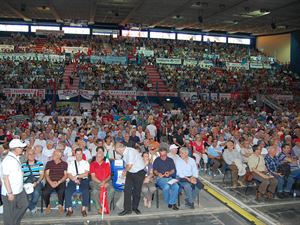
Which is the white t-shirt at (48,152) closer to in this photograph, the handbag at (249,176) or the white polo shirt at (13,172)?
the white polo shirt at (13,172)

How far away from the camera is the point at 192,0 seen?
23.0m

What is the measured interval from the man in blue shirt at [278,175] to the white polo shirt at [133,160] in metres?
3.46

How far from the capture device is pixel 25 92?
74.1 feet

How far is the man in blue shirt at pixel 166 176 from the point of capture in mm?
7375

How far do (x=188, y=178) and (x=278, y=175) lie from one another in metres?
2.43

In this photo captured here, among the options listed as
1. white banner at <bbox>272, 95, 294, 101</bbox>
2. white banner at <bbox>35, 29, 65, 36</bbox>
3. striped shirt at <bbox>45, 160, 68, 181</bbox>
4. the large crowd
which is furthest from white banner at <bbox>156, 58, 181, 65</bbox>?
striped shirt at <bbox>45, 160, 68, 181</bbox>

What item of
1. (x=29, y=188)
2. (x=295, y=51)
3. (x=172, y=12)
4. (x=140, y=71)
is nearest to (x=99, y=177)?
(x=29, y=188)

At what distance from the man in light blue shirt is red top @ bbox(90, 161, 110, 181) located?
1.66 metres

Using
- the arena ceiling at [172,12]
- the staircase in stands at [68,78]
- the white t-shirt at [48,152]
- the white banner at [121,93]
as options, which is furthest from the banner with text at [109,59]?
the white t-shirt at [48,152]

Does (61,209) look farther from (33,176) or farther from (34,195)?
(33,176)

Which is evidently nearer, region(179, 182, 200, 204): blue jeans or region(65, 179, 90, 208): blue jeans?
region(65, 179, 90, 208): blue jeans

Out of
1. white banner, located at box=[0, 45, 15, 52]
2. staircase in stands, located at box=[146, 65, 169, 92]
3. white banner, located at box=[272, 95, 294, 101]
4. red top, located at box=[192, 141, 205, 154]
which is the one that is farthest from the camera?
white banner, located at box=[0, 45, 15, 52]

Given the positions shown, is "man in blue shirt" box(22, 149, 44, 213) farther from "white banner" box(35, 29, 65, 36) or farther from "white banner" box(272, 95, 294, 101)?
"white banner" box(35, 29, 65, 36)

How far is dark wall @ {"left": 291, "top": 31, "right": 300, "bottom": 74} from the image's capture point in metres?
35.7
